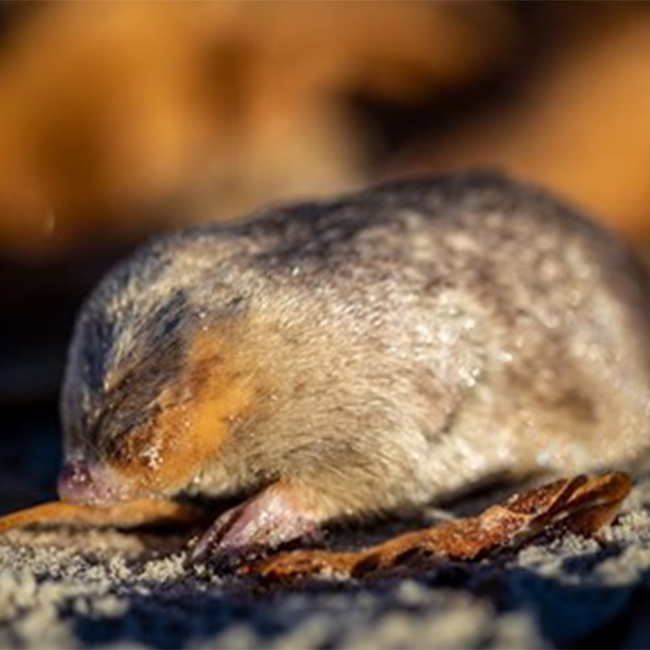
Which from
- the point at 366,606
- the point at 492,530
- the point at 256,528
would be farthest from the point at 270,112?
the point at 366,606

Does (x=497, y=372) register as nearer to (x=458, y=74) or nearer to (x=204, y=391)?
(x=204, y=391)

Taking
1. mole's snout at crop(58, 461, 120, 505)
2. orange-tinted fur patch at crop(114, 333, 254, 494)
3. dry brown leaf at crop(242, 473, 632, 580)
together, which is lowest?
dry brown leaf at crop(242, 473, 632, 580)

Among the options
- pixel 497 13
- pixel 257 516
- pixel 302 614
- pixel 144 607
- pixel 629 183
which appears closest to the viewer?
pixel 302 614

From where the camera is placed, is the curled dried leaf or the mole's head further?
the curled dried leaf

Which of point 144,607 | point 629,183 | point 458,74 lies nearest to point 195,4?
point 458,74

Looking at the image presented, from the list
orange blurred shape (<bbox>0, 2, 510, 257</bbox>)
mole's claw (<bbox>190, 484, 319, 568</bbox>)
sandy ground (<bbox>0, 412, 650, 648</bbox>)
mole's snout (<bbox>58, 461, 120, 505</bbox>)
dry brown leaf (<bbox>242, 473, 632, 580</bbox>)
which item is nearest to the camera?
sandy ground (<bbox>0, 412, 650, 648</bbox>)

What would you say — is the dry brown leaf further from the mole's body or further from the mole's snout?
the mole's snout

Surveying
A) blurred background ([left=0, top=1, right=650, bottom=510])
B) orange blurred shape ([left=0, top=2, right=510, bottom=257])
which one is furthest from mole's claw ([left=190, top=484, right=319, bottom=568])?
orange blurred shape ([left=0, top=2, right=510, bottom=257])

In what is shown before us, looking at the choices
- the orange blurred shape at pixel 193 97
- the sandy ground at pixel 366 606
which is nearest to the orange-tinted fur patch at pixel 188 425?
the sandy ground at pixel 366 606
